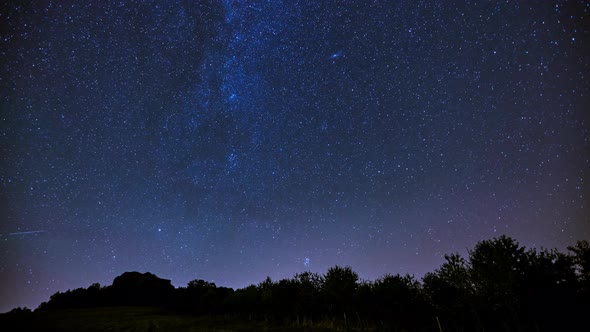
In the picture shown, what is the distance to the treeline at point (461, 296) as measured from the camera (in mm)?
27297

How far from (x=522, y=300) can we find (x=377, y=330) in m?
19.2

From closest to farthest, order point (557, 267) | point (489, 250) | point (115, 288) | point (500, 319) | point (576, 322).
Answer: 1. point (576, 322)
2. point (500, 319)
3. point (557, 267)
4. point (489, 250)
5. point (115, 288)

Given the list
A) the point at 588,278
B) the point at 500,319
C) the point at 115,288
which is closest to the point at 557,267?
the point at 588,278

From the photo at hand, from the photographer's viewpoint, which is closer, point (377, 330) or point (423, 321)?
point (377, 330)

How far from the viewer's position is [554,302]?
27438 millimetres

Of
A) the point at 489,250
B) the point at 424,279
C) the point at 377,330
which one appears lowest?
the point at 377,330

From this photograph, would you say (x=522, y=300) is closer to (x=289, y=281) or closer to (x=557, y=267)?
(x=557, y=267)

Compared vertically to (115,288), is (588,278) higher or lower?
lower

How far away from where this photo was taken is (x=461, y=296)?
32.0m

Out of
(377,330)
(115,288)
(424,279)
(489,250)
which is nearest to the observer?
(377,330)

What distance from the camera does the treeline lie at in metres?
27.3

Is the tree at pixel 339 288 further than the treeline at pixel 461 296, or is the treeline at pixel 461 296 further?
the tree at pixel 339 288

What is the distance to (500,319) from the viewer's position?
27656 mm

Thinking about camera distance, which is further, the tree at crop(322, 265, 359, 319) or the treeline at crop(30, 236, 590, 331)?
the tree at crop(322, 265, 359, 319)
